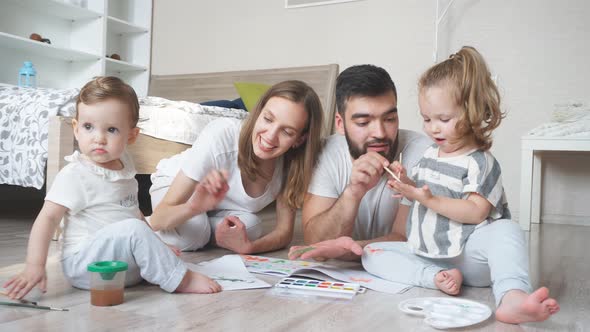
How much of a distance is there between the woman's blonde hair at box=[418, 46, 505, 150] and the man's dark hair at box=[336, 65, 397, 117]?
0.81 feet

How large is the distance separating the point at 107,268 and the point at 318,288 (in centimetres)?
45

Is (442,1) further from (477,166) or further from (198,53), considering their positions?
(477,166)

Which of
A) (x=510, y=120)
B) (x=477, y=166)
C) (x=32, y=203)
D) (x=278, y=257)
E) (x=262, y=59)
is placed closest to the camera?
(x=477, y=166)

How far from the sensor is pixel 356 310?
3.46 feet

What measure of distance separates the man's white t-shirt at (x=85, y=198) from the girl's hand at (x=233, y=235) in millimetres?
356

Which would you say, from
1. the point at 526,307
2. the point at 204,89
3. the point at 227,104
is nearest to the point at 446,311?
the point at 526,307

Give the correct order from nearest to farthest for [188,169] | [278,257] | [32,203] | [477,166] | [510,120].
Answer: [477,166] → [188,169] → [278,257] → [32,203] → [510,120]

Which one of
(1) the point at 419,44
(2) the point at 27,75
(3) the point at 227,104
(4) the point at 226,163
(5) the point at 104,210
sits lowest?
(5) the point at 104,210

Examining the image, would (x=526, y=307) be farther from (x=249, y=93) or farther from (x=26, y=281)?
(x=249, y=93)

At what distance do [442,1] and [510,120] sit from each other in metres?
0.84

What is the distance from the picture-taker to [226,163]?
1568mm

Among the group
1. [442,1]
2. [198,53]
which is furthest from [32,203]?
[442,1]

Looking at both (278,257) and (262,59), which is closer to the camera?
(278,257)

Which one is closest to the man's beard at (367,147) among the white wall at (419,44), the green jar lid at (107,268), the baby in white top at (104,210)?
the baby in white top at (104,210)
